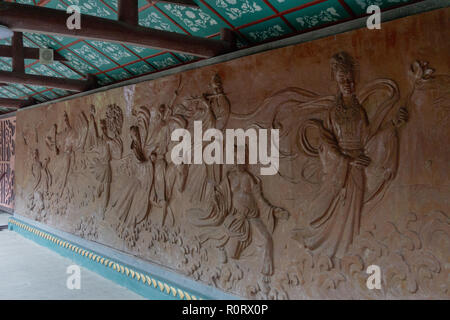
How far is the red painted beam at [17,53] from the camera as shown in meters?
5.84

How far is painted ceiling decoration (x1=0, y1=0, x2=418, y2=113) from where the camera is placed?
10.7ft

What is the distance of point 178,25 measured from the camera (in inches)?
168

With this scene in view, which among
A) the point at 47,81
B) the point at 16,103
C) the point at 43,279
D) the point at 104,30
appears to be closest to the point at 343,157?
the point at 104,30

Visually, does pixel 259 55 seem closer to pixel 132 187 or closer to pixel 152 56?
pixel 152 56

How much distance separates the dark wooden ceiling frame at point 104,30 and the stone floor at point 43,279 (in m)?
2.96

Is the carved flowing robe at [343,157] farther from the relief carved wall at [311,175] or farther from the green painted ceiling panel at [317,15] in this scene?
the green painted ceiling panel at [317,15]

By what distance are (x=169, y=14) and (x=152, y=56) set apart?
85 centimetres

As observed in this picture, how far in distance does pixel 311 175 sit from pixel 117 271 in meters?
3.22

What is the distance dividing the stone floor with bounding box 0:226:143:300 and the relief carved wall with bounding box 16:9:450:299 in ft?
1.91

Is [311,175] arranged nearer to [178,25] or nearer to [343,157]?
[343,157]

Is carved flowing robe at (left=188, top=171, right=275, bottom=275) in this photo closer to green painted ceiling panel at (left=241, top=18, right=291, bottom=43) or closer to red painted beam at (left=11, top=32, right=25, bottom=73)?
green painted ceiling panel at (left=241, top=18, right=291, bottom=43)

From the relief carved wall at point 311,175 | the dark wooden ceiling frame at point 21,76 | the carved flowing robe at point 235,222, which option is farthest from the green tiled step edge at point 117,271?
the dark wooden ceiling frame at point 21,76

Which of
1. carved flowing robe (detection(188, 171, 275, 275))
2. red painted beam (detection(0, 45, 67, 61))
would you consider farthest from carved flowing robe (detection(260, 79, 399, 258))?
red painted beam (detection(0, 45, 67, 61))

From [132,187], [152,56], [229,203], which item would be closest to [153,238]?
[132,187]
